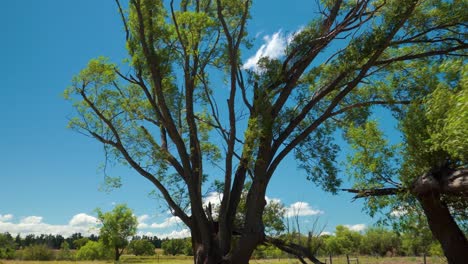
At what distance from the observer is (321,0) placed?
12445mm

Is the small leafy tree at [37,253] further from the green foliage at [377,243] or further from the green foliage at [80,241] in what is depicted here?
the green foliage at [377,243]

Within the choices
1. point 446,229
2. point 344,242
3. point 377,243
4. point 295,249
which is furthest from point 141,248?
point 446,229

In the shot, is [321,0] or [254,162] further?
[321,0]

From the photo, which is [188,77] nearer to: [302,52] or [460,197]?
[302,52]

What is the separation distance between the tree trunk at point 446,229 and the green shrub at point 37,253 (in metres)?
68.0

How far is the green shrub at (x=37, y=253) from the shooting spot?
6512cm

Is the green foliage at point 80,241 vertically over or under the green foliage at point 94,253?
over

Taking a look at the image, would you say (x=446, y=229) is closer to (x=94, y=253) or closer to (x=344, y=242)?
(x=94, y=253)

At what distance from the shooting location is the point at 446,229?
A: 406 inches

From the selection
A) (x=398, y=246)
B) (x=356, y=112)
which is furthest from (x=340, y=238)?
(x=356, y=112)

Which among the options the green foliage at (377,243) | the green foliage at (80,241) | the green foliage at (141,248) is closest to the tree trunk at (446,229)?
the green foliage at (141,248)

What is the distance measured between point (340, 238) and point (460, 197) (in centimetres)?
7212

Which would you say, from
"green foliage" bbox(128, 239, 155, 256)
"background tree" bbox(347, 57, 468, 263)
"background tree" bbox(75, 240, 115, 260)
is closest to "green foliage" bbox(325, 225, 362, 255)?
"green foliage" bbox(128, 239, 155, 256)

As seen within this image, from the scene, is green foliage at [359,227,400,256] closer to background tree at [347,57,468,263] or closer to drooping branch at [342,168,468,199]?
background tree at [347,57,468,263]
